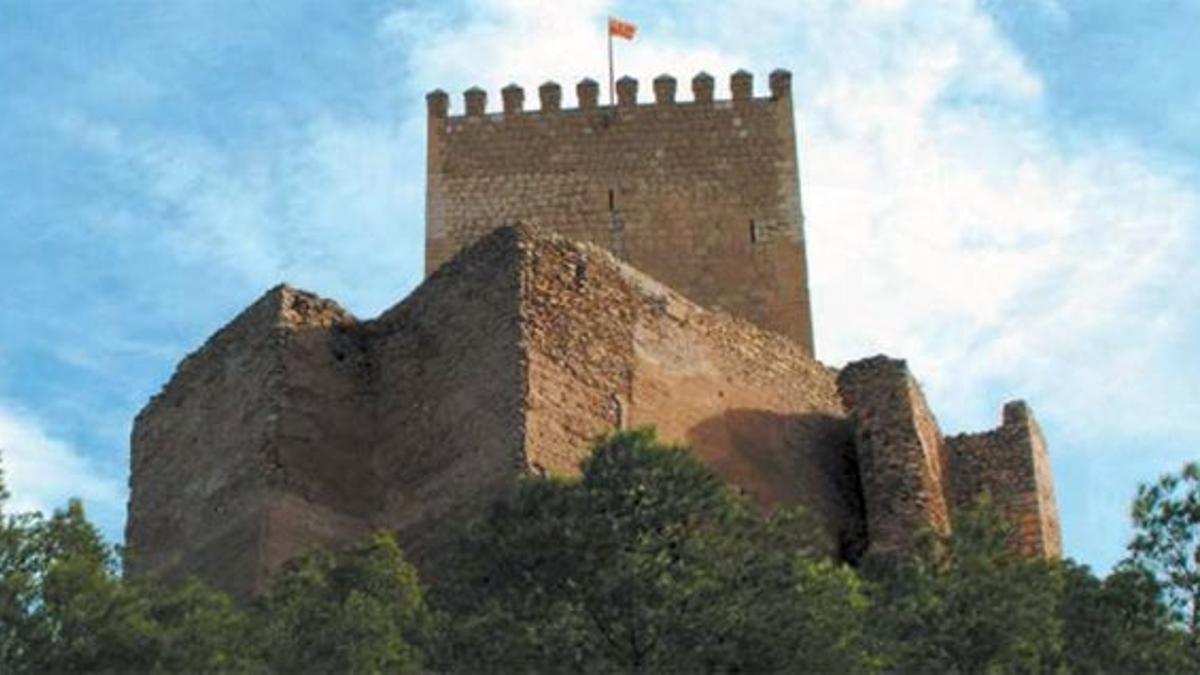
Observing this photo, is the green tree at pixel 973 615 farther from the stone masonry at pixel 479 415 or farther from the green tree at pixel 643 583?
the stone masonry at pixel 479 415

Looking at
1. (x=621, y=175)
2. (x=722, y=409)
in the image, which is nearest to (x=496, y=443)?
(x=722, y=409)

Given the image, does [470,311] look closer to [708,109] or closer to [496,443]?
[496,443]

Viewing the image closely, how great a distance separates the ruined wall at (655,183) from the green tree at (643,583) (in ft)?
36.1

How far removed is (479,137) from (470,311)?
8483 millimetres

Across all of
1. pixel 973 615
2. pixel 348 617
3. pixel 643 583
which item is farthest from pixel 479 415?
pixel 973 615

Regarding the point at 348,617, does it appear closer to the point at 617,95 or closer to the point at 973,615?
the point at 973,615

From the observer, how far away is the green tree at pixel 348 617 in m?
15.5

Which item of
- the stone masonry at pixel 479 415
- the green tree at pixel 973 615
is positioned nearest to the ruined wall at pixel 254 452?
the stone masonry at pixel 479 415

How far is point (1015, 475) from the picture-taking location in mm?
24781

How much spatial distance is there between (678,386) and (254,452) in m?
3.75

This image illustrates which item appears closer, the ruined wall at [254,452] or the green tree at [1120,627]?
the green tree at [1120,627]

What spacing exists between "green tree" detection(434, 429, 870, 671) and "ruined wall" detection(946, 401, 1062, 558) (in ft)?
24.3

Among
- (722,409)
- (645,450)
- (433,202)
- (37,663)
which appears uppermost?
(433,202)

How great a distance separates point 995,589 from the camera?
17453 mm
